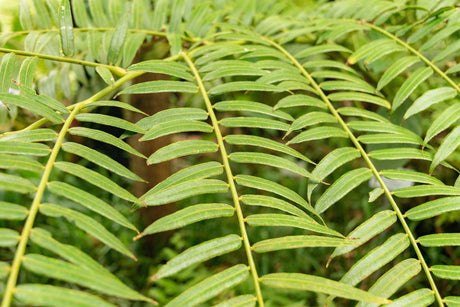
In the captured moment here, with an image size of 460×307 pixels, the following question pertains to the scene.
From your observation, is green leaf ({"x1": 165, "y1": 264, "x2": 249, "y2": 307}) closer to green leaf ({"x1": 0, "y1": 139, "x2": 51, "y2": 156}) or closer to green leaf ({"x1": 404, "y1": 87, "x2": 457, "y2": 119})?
green leaf ({"x1": 0, "y1": 139, "x2": 51, "y2": 156})

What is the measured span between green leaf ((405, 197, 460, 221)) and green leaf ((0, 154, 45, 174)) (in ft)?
1.70

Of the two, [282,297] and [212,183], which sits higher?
[212,183]

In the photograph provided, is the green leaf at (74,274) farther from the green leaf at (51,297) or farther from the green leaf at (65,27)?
the green leaf at (65,27)

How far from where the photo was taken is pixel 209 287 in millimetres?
409

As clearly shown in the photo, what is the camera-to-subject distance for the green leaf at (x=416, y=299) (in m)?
0.46

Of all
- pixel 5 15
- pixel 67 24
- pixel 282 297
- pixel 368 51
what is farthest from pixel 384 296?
pixel 5 15

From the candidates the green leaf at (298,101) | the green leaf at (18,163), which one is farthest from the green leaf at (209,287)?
the green leaf at (298,101)

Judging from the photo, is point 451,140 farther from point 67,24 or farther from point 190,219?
point 67,24

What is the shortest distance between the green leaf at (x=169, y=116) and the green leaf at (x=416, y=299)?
0.38m

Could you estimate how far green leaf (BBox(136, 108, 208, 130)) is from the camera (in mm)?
599

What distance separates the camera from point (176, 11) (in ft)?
3.24

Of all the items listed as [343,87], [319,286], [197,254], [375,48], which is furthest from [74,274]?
[375,48]

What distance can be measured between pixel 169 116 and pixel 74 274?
1.06 ft

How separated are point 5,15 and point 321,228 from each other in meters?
1.73
